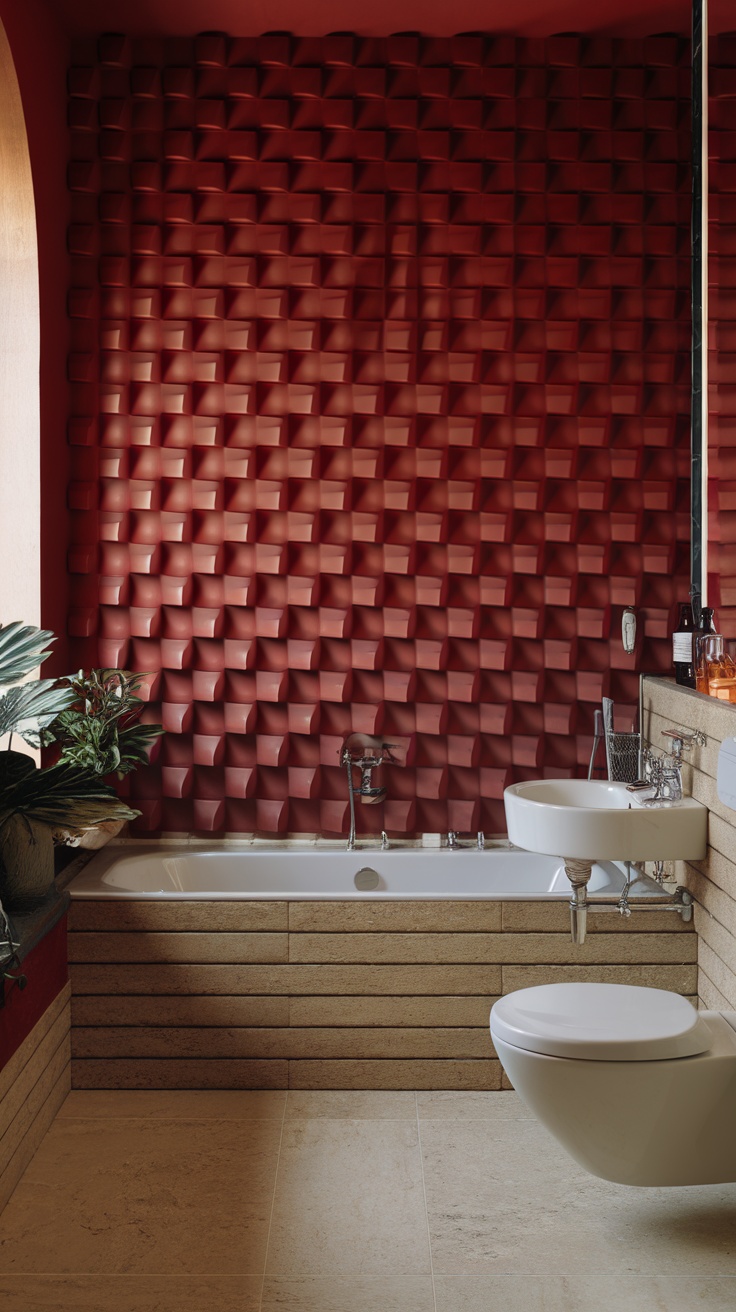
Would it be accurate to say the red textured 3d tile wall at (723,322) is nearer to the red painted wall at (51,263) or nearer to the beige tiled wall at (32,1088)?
the red painted wall at (51,263)

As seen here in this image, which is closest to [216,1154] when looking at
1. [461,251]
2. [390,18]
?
[461,251]

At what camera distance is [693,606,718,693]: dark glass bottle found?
3.06m

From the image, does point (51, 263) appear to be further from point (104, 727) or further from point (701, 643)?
point (701, 643)

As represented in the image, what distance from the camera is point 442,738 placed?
3.66 m

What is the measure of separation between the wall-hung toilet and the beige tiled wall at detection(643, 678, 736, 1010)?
480 mm

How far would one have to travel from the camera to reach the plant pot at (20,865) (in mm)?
2887

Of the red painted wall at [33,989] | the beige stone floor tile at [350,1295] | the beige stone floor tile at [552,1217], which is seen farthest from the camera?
the red painted wall at [33,989]

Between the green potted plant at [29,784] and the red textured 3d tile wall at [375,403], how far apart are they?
0.80m

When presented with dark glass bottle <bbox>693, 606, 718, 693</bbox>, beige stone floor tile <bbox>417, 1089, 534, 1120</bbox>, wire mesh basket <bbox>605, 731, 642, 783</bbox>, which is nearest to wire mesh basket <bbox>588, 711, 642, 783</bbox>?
wire mesh basket <bbox>605, 731, 642, 783</bbox>

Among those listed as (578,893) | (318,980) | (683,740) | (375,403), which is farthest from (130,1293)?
(375,403)

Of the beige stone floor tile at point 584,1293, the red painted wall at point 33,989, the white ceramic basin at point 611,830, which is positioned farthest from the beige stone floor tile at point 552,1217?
the red painted wall at point 33,989

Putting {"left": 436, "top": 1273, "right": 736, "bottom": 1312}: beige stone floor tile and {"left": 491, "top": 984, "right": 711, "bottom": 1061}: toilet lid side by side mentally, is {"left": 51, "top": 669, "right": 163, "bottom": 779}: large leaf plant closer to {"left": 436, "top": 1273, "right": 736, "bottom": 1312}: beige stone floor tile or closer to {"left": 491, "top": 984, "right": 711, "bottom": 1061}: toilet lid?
{"left": 491, "top": 984, "right": 711, "bottom": 1061}: toilet lid

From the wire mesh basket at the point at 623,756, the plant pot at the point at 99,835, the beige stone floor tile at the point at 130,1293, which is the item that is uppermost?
the wire mesh basket at the point at 623,756

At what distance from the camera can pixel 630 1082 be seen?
7.06ft
